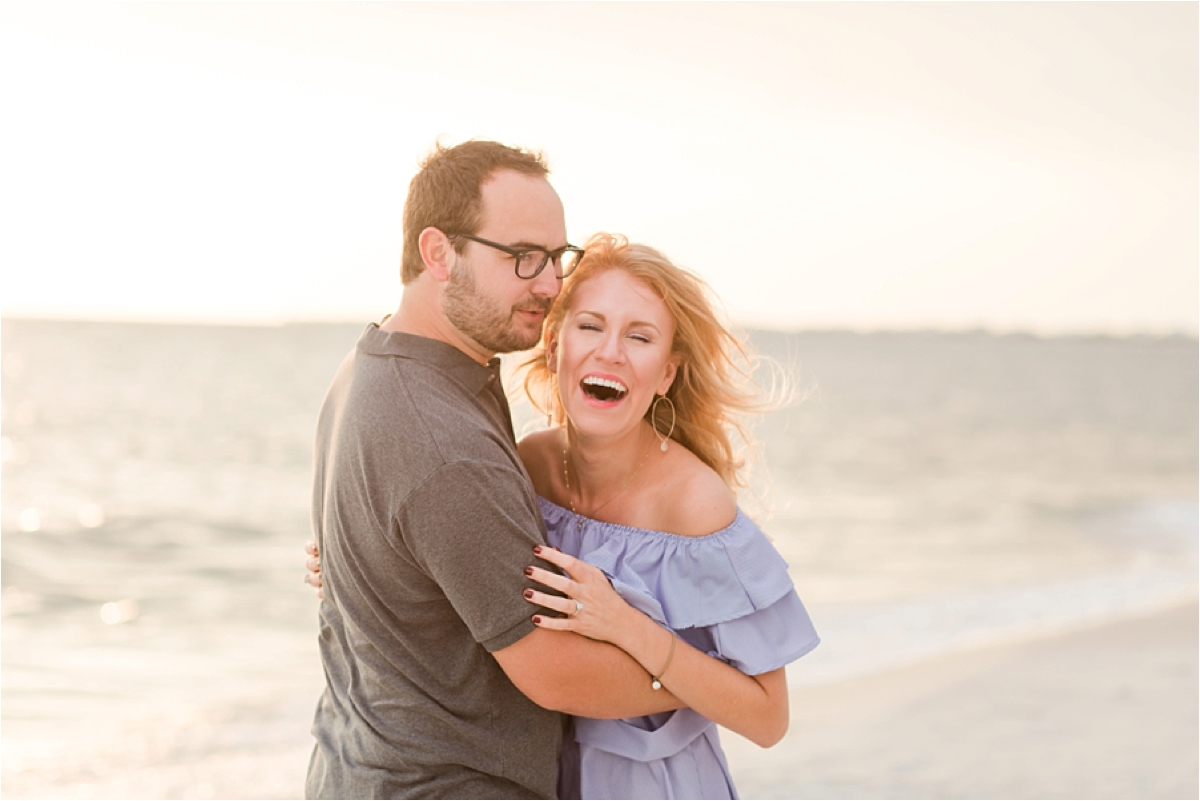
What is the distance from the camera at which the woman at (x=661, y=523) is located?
2.87 meters

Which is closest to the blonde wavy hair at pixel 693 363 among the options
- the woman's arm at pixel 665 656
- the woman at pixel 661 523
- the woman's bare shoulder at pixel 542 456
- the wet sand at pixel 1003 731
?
the woman at pixel 661 523

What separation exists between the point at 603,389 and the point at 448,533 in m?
0.96

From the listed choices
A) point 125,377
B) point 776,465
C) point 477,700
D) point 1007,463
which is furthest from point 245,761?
point 125,377

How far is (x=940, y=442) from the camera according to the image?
25500 mm

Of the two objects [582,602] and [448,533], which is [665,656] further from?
[448,533]

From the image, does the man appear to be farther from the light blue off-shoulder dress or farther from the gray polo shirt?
the light blue off-shoulder dress

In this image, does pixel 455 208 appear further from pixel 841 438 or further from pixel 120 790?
pixel 841 438

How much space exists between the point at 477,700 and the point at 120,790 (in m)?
4.49

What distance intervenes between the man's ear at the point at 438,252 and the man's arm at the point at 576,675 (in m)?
0.95

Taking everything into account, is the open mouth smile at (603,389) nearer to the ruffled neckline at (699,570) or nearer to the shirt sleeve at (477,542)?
the ruffled neckline at (699,570)

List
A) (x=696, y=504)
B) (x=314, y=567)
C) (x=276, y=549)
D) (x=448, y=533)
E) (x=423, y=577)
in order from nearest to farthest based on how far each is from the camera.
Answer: (x=448, y=533)
(x=423, y=577)
(x=696, y=504)
(x=314, y=567)
(x=276, y=549)

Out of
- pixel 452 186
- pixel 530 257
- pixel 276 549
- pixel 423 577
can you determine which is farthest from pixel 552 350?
pixel 276 549

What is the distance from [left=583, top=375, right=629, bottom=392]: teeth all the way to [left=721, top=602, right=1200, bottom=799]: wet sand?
3.79 metres

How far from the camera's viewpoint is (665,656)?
2.68 metres
